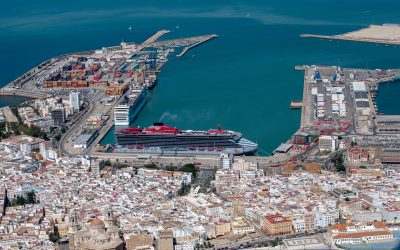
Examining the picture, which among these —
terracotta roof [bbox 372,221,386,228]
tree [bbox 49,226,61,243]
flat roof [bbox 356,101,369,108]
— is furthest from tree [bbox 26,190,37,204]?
flat roof [bbox 356,101,369,108]

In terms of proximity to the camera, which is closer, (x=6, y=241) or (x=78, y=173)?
(x=6, y=241)

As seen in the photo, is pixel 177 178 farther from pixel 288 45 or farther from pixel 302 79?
pixel 288 45

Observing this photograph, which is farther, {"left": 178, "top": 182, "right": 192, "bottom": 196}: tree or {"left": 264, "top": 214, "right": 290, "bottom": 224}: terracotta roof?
{"left": 178, "top": 182, "right": 192, "bottom": 196}: tree

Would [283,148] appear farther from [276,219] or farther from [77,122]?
[77,122]

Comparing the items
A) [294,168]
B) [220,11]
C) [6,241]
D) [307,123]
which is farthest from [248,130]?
[220,11]

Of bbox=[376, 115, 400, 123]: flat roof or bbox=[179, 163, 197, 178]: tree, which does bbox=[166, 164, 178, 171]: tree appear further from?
bbox=[376, 115, 400, 123]: flat roof

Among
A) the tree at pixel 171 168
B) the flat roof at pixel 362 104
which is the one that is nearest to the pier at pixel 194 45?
the flat roof at pixel 362 104

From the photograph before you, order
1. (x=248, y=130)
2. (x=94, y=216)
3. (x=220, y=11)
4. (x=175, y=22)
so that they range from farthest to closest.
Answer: (x=220, y=11) → (x=175, y=22) → (x=248, y=130) → (x=94, y=216)
